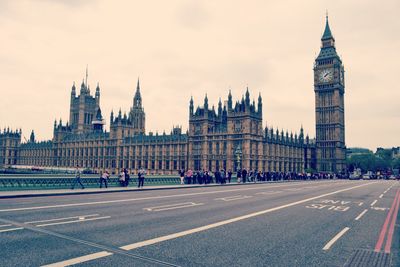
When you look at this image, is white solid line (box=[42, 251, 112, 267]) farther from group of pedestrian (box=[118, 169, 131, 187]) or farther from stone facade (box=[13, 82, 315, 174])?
stone facade (box=[13, 82, 315, 174])

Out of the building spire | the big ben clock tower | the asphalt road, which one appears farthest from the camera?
the building spire

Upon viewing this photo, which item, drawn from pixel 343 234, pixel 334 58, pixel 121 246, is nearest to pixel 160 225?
pixel 121 246

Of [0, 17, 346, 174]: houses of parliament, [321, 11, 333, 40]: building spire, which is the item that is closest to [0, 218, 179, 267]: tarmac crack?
[0, 17, 346, 174]: houses of parliament

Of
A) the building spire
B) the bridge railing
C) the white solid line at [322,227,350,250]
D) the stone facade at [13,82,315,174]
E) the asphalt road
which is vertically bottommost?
the white solid line at [322,227,350,250]

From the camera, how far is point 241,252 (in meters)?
7.89

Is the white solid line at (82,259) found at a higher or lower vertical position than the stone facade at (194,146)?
lower

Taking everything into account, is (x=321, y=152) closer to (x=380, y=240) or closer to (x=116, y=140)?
(x=116, y=140)

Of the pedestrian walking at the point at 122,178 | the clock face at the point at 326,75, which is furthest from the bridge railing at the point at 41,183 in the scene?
the clock face at the point at 326,75

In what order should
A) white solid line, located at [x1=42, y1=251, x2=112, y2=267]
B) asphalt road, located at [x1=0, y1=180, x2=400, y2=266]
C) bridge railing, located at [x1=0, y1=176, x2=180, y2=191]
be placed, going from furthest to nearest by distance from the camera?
1. bridge railing, located at [x1=0, y1=176, x2=180, y2=191]
2. asphalt road, located at [x1=0, y1=180, x2=400, y2=266]
3. white solid line, located at [x1=42, y1=251, x2=112, y2=267]

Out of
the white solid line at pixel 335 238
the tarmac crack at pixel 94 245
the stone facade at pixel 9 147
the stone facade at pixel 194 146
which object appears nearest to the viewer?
the tarmac crack at pixel 94 245

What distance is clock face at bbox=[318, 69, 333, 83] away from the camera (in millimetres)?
119750

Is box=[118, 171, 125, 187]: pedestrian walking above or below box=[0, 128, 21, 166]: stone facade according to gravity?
below

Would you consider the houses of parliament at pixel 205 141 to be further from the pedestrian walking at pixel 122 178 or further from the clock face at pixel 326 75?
the pedestrian walking at pixel 122 178

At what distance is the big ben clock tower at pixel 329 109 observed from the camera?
4510 inches
